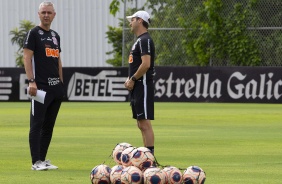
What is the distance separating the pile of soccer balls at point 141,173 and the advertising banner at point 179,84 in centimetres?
2165

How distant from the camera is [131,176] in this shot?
32.5 feet

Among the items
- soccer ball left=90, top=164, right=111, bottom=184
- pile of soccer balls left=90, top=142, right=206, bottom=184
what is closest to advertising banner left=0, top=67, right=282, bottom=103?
pile of soccer balls left=90, top=142, right=206, bottom=184


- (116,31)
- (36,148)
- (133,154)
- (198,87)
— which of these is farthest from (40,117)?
(116,31)

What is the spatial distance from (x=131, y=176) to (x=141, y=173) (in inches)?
5.1

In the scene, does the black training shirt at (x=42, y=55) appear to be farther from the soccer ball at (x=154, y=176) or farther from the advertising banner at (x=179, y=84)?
the advertising banner at (x=179, y=84)

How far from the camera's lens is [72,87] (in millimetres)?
Answer: 34375

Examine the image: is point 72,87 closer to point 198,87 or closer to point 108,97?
point 108,97

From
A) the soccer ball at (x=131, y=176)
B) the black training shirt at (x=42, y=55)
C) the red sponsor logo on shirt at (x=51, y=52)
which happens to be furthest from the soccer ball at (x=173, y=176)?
the red sponsor logo on shirt at (x=51, y=52)

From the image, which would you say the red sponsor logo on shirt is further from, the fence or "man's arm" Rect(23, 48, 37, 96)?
the fence

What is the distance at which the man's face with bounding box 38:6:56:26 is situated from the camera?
1265cm

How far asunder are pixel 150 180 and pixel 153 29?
25.8m

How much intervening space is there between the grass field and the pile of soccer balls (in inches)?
39.3

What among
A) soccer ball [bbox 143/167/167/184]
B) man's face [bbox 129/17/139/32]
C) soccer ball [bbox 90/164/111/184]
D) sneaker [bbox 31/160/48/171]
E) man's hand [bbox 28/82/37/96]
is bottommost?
sneaker [bbox 31/160/48/171]

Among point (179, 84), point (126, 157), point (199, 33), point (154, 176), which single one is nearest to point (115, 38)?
point (199, 33)
